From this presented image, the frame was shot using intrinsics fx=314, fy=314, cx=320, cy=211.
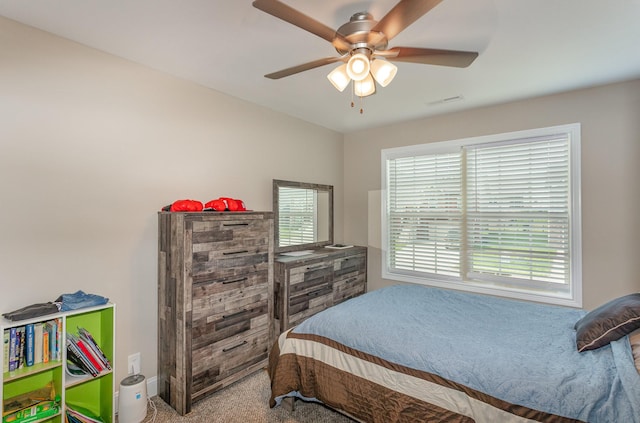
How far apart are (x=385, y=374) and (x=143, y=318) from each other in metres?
1.88

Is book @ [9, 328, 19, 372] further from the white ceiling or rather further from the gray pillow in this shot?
the gray pillow

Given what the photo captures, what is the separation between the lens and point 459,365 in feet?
5.36

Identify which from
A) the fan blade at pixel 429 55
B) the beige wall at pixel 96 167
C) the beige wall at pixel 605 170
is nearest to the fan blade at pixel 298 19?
the fan blade at pixel 429 55

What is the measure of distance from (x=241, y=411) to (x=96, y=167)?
2.03 m

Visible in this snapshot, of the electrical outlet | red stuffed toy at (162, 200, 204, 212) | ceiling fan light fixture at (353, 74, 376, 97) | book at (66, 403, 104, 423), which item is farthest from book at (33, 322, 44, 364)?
ceiling fan light fixture at (353, 74, 376, 97)

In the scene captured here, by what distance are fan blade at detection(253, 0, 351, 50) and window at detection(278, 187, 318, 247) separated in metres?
2.16

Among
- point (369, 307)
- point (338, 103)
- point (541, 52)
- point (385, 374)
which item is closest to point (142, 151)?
point (338, 103)

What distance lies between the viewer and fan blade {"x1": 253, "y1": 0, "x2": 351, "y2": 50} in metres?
1.32

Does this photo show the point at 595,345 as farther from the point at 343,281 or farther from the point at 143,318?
the point at 143,318

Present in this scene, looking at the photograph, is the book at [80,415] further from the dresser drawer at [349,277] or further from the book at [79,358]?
the dresser drawer at [349,277]

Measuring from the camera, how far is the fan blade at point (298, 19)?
132cm

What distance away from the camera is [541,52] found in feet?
7.29

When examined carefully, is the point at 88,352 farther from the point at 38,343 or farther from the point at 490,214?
the point at 490,214

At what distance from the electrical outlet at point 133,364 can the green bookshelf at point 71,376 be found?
0.83ft
